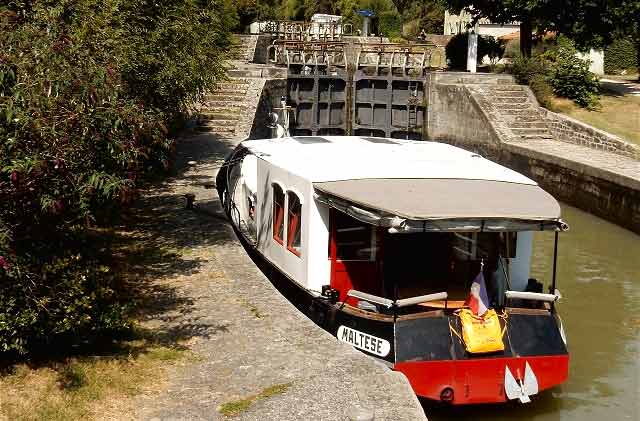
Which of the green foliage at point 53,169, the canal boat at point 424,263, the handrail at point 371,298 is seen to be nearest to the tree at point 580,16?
the canal boat at point 424,263

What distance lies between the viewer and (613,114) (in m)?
23.5

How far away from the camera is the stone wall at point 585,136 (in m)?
19.8

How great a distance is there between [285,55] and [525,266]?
19.1 meters

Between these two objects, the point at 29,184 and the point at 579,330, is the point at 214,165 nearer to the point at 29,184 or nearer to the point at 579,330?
the point at 579,330

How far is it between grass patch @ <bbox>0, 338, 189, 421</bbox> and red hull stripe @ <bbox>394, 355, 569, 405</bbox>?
2314mm

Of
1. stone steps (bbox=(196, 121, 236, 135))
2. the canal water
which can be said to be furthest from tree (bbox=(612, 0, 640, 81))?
stone steps (bbox=(196, 121, 236, 135))

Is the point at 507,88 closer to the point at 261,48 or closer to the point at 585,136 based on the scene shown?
the point at 585,136

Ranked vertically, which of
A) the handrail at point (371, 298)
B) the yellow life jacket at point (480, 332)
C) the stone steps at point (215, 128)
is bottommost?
the yellow life jacket at point (480, 332)

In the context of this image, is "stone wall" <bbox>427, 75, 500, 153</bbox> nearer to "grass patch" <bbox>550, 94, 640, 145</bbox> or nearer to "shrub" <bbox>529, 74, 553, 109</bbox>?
"shrub" <bbox>529, 74, 553, 109</bbox>

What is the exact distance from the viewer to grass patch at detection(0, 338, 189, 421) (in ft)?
20.6

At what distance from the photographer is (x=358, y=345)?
28.7ft

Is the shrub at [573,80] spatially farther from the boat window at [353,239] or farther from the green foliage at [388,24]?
the green foliage at [388,24]

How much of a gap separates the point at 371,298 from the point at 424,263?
1.04 m

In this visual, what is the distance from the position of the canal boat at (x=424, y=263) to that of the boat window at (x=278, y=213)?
0.08 feet
